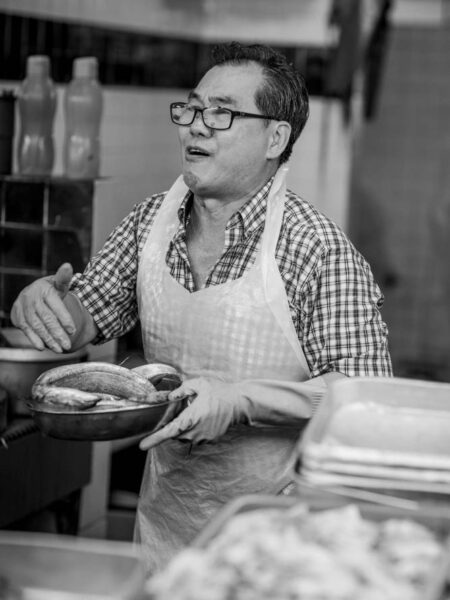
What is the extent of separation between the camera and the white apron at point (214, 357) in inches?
104

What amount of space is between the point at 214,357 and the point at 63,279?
41 centimetres

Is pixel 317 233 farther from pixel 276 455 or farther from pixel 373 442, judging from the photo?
pixel 373 442

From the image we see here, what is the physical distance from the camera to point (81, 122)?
13.5ft

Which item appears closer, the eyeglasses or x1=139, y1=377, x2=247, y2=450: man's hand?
x1=139, y1=377, x2=247, y2=450: man's hand

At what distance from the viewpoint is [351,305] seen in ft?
8.43

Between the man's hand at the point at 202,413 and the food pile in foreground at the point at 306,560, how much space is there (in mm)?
648

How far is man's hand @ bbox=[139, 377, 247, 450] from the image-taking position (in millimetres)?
2289

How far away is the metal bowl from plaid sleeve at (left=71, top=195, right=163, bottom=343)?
0.59m

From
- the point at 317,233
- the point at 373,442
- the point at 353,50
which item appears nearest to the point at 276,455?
the point at 317,233

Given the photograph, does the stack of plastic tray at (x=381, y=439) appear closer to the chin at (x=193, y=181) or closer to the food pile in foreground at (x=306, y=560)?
the food pile in foreground at (x=306, y=560)

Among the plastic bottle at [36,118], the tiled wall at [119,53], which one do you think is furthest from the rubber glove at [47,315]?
the tiled wall at [119,53]

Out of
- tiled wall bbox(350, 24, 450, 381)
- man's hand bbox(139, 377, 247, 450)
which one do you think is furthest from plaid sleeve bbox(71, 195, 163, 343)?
tiled wall bbox(350, 24, 450, 381)

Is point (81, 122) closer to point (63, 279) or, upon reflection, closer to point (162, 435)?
point (63, 279)

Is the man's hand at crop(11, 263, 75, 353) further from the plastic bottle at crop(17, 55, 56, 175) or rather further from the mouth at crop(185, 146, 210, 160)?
the plastic bottle at crop(17, 55, 56, 175)
